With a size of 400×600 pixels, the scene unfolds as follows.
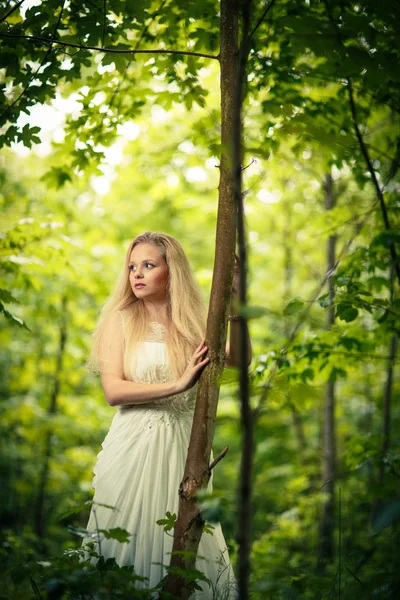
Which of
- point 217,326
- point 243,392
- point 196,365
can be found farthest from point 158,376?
point 243,392

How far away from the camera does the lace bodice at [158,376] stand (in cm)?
242

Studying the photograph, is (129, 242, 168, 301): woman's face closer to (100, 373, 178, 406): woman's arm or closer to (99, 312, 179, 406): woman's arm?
(99, 312, 179, 406): woman's arm

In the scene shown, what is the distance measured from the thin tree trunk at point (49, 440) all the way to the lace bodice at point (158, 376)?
426 centimetres

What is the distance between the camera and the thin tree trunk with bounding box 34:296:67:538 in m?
6.46

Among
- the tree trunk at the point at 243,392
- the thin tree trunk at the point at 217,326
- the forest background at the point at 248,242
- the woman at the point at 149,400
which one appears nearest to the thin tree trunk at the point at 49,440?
the forest background at the point at 248,242

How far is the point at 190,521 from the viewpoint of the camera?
1785 millimetres

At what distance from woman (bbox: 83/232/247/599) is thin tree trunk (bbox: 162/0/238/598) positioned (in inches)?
3.8

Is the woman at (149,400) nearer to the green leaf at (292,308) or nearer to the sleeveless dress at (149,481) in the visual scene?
the sleeveless dress at (149,481)

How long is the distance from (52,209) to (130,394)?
4.63 m

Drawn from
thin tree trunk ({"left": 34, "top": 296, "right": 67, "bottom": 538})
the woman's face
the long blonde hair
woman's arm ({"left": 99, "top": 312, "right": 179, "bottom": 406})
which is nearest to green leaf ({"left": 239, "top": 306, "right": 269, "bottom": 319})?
woman's arm ({"left": 99, "top": 312, "right": 179, "bottom": 406})

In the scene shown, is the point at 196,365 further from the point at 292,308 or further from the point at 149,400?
the point at 292,308

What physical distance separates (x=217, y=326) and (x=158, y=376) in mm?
647

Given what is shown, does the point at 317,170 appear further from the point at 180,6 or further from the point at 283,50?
the point at 180,6

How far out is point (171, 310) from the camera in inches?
105
